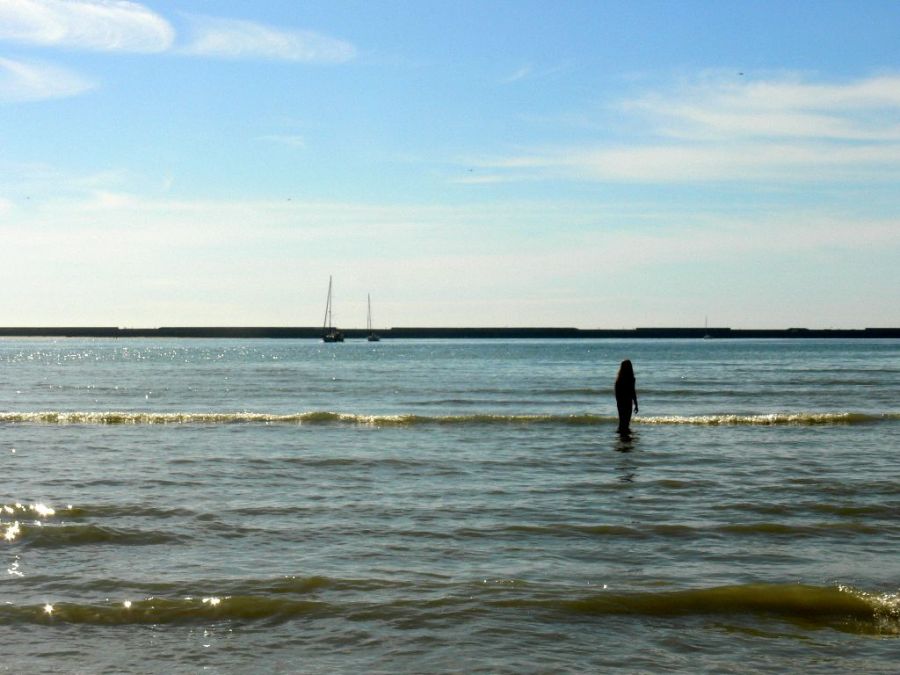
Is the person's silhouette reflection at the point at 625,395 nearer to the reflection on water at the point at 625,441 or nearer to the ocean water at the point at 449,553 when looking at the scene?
the reflection on water at the point at 625,441

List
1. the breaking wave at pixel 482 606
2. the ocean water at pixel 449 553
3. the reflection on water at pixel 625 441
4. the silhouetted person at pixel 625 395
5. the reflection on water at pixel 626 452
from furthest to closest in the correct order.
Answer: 1. the silhouetted person at pixel 625 395
2. the reflection on water at pixel 625 441
3. the reflection on water at pixel 626 452
4. the breaking wave at pixel 482 606
5. the ocean water at pixel 449 553

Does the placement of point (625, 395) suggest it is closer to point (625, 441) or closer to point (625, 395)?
point (625, 395)

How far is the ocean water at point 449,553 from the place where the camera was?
726cm

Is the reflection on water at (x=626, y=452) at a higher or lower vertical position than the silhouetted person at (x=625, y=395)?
lower

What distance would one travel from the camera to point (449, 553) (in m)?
10.1

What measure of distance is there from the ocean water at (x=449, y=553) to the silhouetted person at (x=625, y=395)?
2.21 ft

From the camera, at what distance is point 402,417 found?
89.9 feet

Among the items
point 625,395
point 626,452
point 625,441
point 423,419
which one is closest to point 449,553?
point 626,452

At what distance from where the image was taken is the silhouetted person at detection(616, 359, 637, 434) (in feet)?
74.3

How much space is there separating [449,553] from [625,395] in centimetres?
1344

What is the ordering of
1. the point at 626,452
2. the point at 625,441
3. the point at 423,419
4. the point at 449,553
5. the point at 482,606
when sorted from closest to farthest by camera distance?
the point at 482,606 < the point at 449,553 < the point at 626,452 < the point at 625,441 < the point at 423,419

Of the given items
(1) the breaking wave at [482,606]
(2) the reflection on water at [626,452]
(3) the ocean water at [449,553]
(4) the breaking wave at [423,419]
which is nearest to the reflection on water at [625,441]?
(2) the reflection on water at [626,452]

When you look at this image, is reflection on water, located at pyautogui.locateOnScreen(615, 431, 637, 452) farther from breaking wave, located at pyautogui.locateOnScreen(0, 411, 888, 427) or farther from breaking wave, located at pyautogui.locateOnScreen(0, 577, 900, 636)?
breaking wave, located at pyautogui.locateOnScreen(0, 577, 900, 636)

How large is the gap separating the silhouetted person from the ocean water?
0.67 meters
